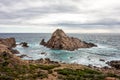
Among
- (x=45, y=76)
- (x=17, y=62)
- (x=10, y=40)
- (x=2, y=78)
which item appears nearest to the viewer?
(x=2, y=78)

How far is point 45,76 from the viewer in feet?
105

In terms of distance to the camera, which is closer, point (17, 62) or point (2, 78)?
point (2, 78)

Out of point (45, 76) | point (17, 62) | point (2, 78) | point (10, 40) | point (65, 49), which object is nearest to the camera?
point (2, 78)

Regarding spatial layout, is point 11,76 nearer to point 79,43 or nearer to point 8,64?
point 8,64

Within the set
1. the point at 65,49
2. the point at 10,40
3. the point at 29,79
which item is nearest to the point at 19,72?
the point at 29,79

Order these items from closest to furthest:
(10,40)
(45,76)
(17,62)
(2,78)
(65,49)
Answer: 1. (2,78)
2. (45,76)
3. (17,62)
4. (65,49)
5. (10,40)

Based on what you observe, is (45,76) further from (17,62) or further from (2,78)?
(17,62)

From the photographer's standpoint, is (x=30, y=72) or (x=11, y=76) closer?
(x=11, y=76)

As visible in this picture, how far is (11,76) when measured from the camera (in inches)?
1240

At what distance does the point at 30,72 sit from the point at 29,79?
445cm

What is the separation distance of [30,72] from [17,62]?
4745 millimetres

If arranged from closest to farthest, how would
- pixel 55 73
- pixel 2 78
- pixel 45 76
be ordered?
pixel 2 78
pixel 45 76
pixel 55 73

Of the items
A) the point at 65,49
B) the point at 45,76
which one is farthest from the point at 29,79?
the point at 65,49

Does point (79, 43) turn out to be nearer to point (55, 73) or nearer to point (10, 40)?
point (10, 40)
